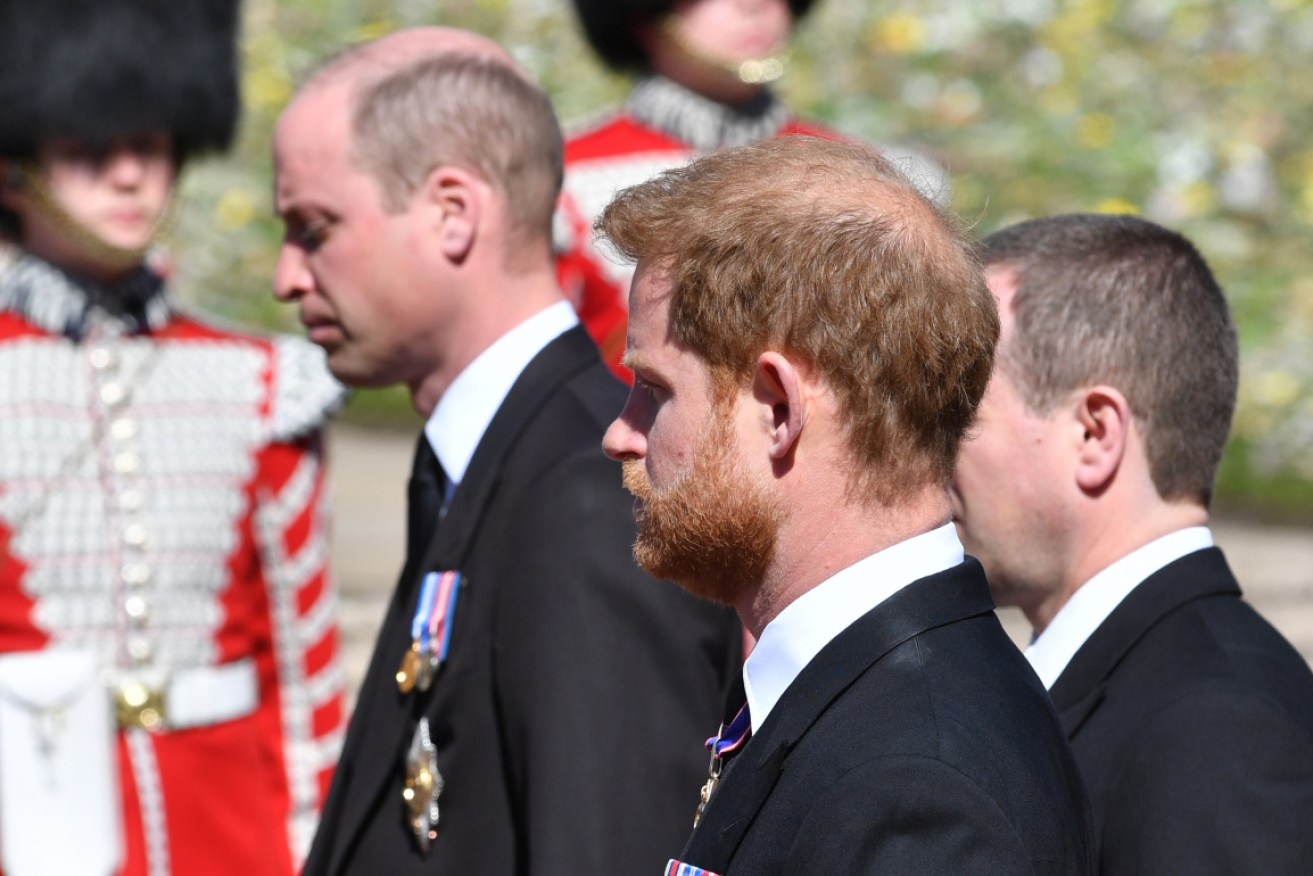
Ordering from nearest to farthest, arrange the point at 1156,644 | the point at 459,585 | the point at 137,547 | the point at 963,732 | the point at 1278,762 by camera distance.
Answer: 1. the point at 963,732
2. the point at 1278,762
3. the point at 1156,644
4. the point at 459,585
5. the point at 137,547

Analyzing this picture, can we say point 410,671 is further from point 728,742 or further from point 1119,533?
point 1119,533

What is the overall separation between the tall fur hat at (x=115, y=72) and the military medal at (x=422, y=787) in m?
2.20

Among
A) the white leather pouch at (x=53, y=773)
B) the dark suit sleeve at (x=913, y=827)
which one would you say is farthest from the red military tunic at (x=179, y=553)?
the dark suit sleeve at (x=913, y=827)

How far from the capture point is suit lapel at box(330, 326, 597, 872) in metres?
2.37

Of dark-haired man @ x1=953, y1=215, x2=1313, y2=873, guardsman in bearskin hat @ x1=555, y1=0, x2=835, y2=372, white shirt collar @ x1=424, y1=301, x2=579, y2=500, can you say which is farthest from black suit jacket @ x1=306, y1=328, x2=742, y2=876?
guardsman in bearskin hat @ x1=555, y1=0, x2=835, y2=372

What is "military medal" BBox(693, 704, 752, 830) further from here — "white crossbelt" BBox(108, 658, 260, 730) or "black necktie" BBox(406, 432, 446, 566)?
"white crossbelt" BBox(108, 658, 260, 730)

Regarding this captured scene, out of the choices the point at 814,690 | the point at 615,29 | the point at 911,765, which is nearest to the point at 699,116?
the point at 615,29

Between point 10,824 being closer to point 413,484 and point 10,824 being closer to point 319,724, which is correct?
point 319,724

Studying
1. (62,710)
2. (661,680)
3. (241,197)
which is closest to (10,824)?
(62,710)

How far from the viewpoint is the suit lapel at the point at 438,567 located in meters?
2.37

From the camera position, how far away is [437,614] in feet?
7.79

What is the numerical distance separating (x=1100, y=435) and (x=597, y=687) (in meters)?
0.70

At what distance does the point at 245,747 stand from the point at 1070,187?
566 cm

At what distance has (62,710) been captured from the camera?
11.1 ft
